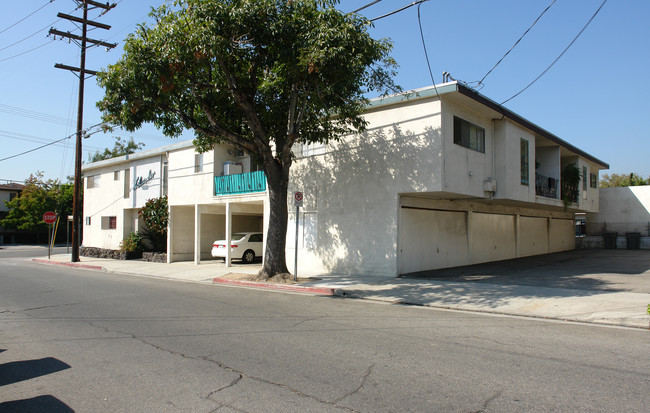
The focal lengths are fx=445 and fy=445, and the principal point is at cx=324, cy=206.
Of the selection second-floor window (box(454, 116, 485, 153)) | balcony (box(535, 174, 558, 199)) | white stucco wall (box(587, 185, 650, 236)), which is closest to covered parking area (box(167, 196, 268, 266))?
second-floor window (box(454, 116, 485, 153))

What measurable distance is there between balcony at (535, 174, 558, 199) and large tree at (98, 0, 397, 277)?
10.7 metres

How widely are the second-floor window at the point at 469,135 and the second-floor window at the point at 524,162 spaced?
106 inches

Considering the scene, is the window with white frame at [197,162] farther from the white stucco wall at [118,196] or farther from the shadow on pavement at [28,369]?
the shadow on pavement at [28,369]

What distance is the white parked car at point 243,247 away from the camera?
20.9 meters

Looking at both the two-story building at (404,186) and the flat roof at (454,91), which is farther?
the two-story building at (404,186)

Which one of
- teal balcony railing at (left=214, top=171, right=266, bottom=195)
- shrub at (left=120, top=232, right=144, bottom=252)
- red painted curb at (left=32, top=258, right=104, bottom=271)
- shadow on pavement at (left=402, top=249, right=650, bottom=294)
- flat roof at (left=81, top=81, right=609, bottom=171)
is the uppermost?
flat roof at (left=81, top=81, right=609, bottom=171)

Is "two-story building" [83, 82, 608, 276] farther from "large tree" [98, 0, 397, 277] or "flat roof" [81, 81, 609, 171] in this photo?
"large tree" [98, 0, 397, 277]

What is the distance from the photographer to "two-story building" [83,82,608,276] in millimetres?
14812

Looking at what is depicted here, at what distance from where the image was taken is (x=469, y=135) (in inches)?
628

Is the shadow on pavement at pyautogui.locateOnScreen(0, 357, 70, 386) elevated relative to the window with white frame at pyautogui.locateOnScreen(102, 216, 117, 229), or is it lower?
lower

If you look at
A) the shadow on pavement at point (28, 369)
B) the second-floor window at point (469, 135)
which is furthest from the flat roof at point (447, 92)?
the shadow on pavement at point (28, 369)

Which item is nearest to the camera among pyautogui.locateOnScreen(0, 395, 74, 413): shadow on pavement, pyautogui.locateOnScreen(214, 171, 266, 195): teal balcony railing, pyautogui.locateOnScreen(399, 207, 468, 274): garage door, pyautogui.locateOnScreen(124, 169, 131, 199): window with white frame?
pyautogui.locateOnScreen(0, 395, 74, 413): shadow on pavement

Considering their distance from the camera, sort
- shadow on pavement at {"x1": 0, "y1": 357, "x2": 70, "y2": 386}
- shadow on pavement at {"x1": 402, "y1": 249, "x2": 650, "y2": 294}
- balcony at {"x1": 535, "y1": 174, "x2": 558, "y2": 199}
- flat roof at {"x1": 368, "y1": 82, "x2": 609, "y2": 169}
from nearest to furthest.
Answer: shadow on pavement at {"x1": 0, "y1": 357, "x2": 70, "y2": 386}, shadow on pavement at {"x1": 402, "y1": 249, "x2": 650, "y2": 294}, flat roof at {"x1": 368, "y1": 82, "x2": 609, "y2": 169}, balcony at {"x1": 535, "y1": 174, "x2": 558, "y2": 199}

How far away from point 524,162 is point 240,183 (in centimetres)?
1216
